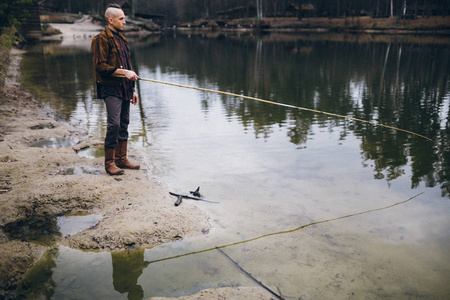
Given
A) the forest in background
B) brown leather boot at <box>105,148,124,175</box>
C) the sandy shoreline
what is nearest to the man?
brown leather boot at <box>105,148,124,175</box>

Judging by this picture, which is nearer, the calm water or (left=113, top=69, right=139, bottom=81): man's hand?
the calm water

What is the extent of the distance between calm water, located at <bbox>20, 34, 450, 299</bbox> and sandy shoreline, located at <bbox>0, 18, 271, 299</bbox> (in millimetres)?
144

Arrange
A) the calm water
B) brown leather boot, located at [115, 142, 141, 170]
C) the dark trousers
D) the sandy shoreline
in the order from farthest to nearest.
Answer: brown leather boot, located at [115, 142, 141, 170], the dark trousers, the sandy shoreline, the calm water

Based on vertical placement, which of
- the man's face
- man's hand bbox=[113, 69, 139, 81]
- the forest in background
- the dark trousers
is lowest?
the dark trousers

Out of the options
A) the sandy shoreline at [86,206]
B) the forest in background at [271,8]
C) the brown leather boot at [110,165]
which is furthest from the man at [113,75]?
the forest in background at [271,8]

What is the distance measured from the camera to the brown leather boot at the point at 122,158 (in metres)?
5.49

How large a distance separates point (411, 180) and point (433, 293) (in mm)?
2789

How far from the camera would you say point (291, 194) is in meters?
5.02

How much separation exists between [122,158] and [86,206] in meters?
1.23

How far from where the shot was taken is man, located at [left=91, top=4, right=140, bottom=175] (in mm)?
4852

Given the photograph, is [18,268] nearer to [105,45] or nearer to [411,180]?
[105,45]

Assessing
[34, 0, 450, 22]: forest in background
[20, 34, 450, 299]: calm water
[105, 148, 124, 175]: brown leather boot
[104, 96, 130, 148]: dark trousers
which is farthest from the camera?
[34, 0, 450, 22]: forest in background

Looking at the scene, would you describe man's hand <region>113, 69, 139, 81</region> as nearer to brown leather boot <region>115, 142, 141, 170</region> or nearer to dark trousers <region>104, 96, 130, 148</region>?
dark trousers <region>104, 96, 130, 148</region>

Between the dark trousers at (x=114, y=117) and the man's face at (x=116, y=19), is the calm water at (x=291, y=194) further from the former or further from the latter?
the man's face at (x=116, y=19)
